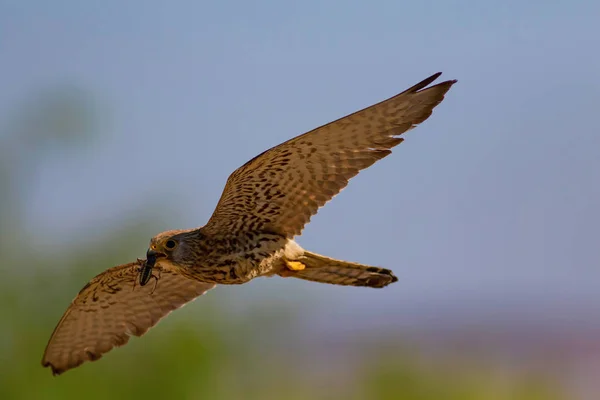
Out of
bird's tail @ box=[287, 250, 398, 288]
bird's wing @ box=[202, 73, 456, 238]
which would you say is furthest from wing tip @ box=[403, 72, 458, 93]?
bird's tail @ box=[287, 250, 398, 288]

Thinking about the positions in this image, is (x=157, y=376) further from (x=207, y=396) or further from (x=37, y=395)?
(x=37, y=395)

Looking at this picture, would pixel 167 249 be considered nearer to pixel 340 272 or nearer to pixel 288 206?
pixel 288 206

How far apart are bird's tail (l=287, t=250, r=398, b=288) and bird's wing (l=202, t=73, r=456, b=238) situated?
0.79 ft

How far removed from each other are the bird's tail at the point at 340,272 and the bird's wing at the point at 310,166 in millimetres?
242

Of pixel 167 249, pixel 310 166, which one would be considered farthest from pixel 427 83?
pixel 167 249

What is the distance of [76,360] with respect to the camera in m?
7.60

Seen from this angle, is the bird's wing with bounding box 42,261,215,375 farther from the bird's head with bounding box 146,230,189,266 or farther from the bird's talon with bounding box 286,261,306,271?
the bird's talon with bounding box 286,261,306,271

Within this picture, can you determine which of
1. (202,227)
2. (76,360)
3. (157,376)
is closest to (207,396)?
(157,376)

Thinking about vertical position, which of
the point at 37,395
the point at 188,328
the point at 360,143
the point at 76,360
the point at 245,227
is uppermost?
the point at 360,143

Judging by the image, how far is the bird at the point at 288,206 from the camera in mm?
5889

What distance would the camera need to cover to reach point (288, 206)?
6.50 meters

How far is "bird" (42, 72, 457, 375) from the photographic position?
5889 mm

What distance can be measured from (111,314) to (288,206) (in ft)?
6.61

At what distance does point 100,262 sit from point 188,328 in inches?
81.9
